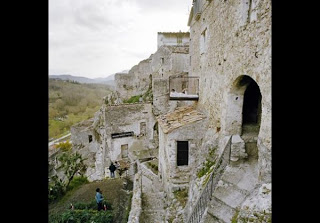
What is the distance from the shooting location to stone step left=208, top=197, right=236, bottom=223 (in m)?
4.54

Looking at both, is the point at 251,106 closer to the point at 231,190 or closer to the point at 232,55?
the point at 232,55

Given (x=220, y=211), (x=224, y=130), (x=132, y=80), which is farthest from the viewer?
(x=132, y=80)

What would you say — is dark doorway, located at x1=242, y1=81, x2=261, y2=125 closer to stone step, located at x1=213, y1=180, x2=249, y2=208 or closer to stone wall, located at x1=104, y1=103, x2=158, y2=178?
stone step, located at x1=213, y1=180, x2=249, y2=208

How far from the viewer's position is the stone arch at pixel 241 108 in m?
5.84

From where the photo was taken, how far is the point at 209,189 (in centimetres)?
548

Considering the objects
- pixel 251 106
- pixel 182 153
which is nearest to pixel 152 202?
pixel 182 153

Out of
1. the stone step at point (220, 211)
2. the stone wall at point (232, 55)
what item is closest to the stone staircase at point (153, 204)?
the stone step at point (220, 211)

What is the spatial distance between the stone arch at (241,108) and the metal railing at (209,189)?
0.53m

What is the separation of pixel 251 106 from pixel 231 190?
294 centimetres

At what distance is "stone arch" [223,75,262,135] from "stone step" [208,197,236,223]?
2088mm

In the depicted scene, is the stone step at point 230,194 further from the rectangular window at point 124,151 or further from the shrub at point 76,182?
the rectangular window at point 124,151

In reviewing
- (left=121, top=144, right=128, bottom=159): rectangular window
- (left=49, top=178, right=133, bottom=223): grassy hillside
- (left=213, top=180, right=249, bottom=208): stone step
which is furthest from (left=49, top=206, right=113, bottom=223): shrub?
(left=121, top=144, right=128, bottom=159): rectangular window
